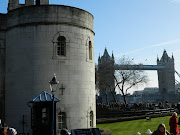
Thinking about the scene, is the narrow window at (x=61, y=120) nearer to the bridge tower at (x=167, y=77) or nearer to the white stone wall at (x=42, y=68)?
the white stone wall at (x=42, y=68)

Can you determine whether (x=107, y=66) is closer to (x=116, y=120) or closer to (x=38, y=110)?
(x=116, y=120)

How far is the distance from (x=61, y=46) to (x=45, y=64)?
78.2 inches

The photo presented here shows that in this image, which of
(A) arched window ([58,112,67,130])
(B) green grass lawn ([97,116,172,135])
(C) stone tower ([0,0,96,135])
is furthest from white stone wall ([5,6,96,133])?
(B) green grass lawn ([97,116,172,135])

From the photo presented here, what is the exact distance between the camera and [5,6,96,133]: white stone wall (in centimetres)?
1773

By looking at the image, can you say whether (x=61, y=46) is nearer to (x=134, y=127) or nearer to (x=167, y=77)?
(x=134, y=127)

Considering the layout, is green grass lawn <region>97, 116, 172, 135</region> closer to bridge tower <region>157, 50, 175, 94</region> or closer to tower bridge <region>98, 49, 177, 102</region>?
tower bridge <region>98, 49, 177, 102</region>

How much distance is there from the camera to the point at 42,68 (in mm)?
17797

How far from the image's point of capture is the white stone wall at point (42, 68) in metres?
17.7

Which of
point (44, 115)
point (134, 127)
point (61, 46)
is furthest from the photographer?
point (134, 127)

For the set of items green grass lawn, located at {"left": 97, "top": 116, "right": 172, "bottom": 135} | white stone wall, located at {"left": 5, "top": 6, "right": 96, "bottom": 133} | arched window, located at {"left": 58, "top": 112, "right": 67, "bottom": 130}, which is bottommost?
green grass lawn, located at {"left": 97, "top": 116, "right": 172, "bottom": 135}

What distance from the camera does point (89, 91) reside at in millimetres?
19422

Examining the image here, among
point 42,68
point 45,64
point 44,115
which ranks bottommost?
point 44,115

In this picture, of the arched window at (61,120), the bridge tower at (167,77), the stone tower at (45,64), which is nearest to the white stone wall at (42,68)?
the stone tower at (45,64)

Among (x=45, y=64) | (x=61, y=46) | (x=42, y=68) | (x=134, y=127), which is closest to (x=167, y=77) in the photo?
(x=134, y=127)
